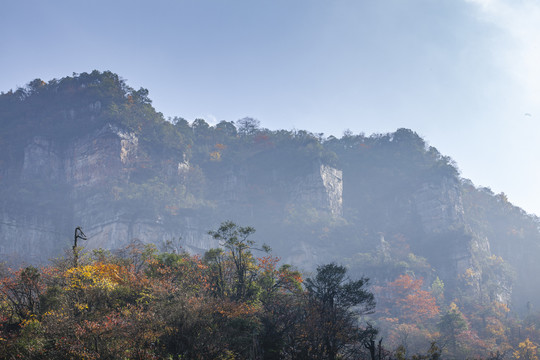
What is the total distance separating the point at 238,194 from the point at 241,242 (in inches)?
2237

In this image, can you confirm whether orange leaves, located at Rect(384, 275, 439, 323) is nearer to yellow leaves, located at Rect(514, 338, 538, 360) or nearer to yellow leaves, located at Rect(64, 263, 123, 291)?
yellow leaves, located at Rect(514, 338, 538, 360)

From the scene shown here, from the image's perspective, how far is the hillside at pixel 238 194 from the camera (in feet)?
208

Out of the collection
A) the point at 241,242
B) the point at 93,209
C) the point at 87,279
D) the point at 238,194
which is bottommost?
the point at 87,279

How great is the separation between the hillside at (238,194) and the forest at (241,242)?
0.31 metres

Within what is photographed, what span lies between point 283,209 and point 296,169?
9490 mm

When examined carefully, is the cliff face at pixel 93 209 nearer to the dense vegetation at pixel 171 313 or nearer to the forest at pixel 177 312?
the forest at pixel 177 312

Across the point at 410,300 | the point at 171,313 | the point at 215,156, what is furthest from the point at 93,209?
the point at 171,313

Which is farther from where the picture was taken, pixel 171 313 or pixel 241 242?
pixel 241 242

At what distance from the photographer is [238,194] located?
83688 mm

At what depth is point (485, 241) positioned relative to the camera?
85375 mm

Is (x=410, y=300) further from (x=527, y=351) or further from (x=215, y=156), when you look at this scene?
(x=215, y=156)

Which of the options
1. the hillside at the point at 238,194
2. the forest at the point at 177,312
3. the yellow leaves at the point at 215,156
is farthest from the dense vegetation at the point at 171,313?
the yellow leaves at the point at 215,156

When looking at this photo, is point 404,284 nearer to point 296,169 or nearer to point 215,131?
point 296,169

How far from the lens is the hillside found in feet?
208
